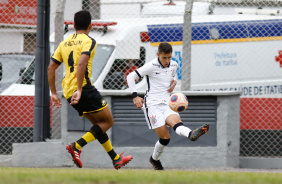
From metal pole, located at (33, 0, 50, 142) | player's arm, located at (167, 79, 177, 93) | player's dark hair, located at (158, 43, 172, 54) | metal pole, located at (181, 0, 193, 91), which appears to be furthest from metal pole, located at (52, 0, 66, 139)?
player's dark hair, located at (158, 43, 172, 54)

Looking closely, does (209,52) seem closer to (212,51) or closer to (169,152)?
(212,51)

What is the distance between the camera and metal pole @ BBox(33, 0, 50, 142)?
35.2 feet

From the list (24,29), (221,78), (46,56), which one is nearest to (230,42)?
(221,78)

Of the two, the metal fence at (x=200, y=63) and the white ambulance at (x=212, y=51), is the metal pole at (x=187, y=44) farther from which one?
the white ambulance at (x=212, y=51)

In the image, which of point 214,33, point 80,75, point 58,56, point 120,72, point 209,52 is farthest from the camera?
point 214,33

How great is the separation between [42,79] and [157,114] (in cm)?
278

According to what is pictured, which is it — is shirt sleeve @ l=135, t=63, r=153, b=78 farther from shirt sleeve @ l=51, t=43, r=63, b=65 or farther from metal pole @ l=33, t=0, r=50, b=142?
metal pole @ l=33, t=0, r=50, b=142

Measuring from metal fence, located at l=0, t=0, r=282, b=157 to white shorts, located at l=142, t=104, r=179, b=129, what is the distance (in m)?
1.81

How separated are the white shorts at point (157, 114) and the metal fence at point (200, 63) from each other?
1814 mm

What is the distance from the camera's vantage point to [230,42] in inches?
480

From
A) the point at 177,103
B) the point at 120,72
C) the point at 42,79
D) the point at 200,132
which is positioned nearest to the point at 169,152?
the point at 120,72

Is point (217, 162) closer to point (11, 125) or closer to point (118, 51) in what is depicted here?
point (118, 51)

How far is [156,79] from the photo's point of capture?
8.88m

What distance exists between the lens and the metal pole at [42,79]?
35.2 feet
